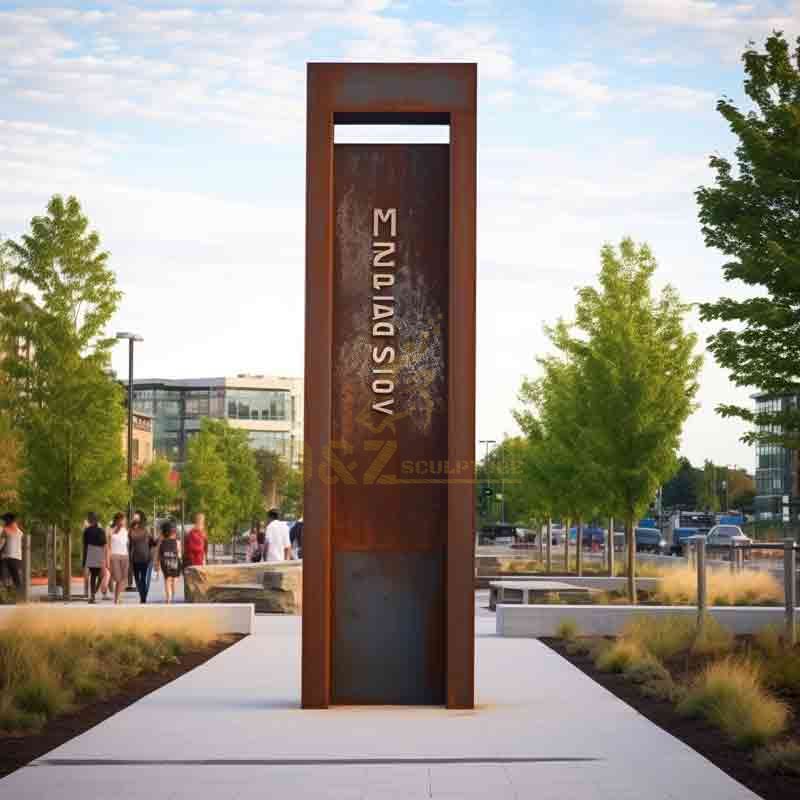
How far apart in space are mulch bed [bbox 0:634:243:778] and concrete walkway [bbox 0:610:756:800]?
0.76ft

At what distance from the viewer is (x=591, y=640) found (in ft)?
71.6

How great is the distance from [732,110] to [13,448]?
16065 mm

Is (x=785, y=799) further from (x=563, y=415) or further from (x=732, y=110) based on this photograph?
(x=563, y=415)

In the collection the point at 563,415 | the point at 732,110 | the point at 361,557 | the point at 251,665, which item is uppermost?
the point at 732,110

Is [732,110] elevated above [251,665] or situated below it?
above

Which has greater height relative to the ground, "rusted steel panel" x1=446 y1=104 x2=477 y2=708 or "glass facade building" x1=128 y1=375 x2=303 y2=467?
"glass facade building" x1=128 y1=375 x2=303 y2=467

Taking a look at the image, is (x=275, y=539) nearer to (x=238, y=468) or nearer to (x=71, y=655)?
(x=71, y=655)

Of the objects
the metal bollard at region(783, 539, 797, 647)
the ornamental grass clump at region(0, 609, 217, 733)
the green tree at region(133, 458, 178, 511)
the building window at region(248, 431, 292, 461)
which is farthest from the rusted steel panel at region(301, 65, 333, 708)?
the building window at region(248, 431, 292, 461)

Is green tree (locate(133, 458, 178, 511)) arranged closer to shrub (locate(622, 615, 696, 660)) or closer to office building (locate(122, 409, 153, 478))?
office building (locate(122, 409, 153, 478))

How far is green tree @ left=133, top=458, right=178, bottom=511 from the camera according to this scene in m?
87.7

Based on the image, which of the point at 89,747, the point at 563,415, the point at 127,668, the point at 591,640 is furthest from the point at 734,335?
the point at 563,415

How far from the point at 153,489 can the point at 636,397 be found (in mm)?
57761

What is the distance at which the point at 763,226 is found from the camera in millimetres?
22734

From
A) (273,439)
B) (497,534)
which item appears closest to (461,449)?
(497,534)
